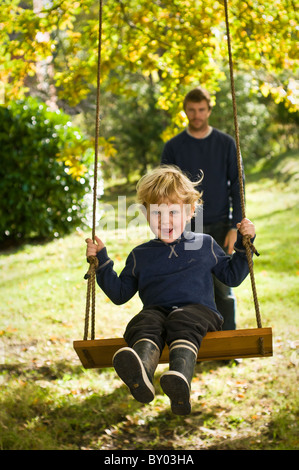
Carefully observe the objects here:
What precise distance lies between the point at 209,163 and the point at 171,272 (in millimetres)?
1473

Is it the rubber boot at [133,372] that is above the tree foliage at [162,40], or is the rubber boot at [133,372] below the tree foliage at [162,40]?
below

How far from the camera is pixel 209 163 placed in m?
4.12

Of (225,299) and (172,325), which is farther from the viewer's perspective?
(225,299)

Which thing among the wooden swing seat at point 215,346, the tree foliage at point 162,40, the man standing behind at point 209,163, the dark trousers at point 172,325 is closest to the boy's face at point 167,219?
the dark trousers at point 172,325

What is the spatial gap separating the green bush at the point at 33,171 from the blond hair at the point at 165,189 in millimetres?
5923

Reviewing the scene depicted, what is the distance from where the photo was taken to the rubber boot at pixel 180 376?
2248mm

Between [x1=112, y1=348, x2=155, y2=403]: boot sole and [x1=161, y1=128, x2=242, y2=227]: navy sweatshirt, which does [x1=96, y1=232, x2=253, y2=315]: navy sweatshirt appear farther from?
[x1=161, y1=128, x2=242, y2=227]: navy sweatshirt

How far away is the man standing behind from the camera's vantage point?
409cm

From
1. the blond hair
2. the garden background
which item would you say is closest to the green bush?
the garden background

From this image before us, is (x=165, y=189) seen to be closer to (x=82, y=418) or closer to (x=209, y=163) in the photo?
(x=209, y=163)

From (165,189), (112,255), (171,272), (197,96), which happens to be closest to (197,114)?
Answer: (197,96)

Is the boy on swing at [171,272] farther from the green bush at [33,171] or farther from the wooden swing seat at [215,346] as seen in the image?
the green bush at [33,171]

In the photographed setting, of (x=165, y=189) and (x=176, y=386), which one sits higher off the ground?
(x=165, y=189)

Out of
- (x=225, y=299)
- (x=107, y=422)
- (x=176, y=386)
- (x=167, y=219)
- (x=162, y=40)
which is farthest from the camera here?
(x=162, y=40)
